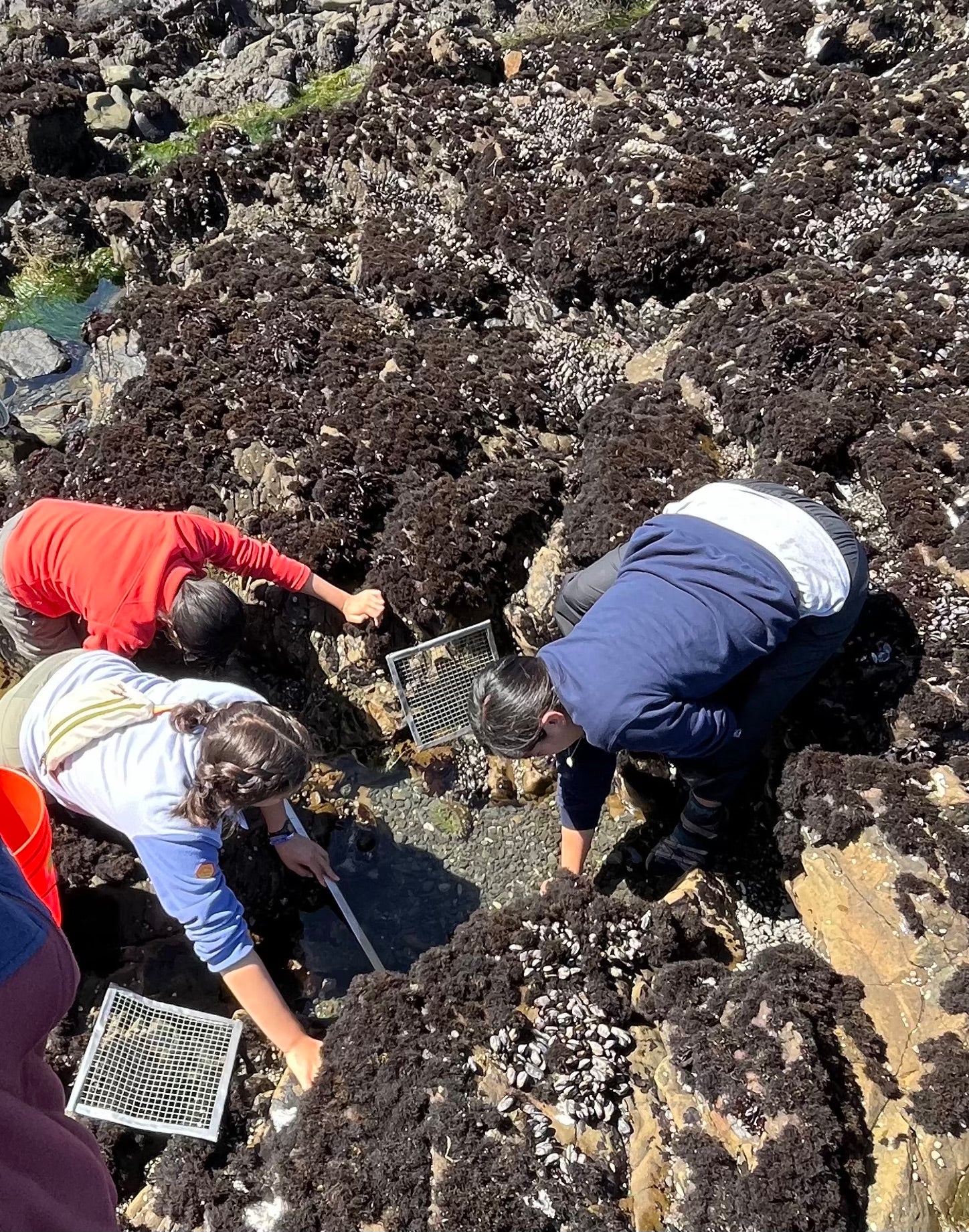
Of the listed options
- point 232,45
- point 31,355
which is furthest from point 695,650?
point 232,45

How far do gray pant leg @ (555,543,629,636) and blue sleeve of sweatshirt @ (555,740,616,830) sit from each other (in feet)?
1.95

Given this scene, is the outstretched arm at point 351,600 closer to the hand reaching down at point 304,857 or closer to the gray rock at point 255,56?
the hand reaching down at point 304,857

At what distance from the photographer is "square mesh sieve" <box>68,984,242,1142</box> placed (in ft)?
10.3

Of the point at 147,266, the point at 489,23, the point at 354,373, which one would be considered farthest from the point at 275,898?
the point at 489,23

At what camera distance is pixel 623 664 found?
3166 millimetres

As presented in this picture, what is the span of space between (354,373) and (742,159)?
3.79 m

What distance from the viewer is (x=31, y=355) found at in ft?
27.7

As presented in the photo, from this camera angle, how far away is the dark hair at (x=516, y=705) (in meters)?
3.18

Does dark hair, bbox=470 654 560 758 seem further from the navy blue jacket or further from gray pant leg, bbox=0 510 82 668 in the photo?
gray pant leg, bbox=0 510 82 668

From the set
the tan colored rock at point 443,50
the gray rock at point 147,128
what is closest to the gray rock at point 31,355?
the tan colored rock at point 443,50

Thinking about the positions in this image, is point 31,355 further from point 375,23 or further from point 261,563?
point 375,23

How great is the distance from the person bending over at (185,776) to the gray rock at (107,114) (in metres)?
11.4

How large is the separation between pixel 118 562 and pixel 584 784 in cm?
260

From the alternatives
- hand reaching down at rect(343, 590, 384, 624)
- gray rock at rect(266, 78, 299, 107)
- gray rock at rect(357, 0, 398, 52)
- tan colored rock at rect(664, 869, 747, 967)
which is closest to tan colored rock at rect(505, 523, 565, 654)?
hand reaching down at rect(343, 590, 384, 624)
